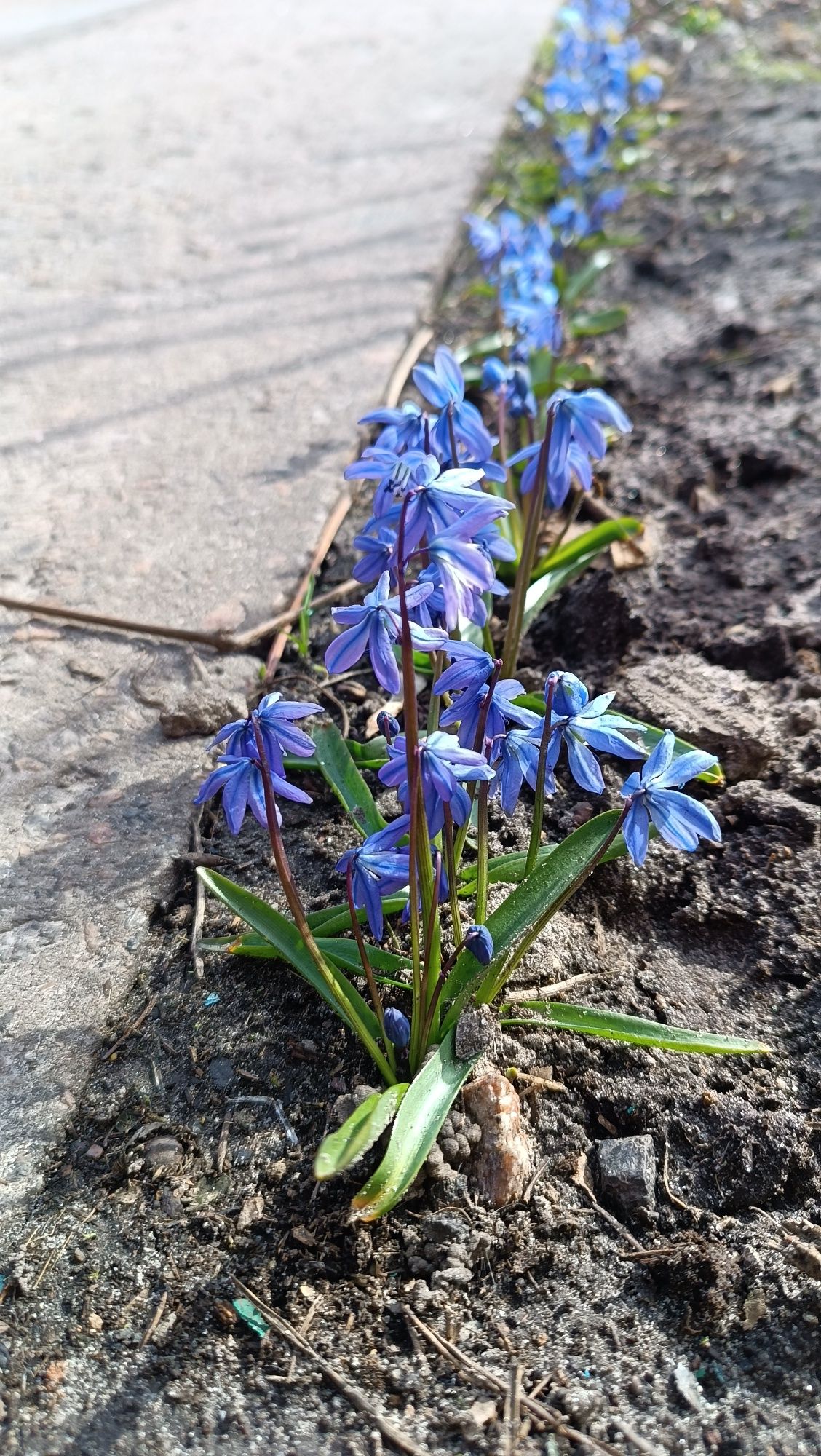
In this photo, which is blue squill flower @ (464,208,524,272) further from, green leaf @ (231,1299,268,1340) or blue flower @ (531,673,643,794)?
green leaf @ (231,1299,268,1340)

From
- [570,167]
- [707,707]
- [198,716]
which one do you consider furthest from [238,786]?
[570,167]

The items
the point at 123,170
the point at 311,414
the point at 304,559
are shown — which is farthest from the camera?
the point at 123,170

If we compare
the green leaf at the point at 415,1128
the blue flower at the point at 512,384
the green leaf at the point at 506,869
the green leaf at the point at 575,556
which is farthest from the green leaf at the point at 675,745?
the blue flower at the point at 512,384

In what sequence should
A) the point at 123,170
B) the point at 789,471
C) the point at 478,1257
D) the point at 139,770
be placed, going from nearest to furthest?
the point at 478,1257 < the point at 139,770 < the point at 789,471 < the point at 123,170

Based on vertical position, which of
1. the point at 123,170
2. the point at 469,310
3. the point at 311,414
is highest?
the point at 123,170

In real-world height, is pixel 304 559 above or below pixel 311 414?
below

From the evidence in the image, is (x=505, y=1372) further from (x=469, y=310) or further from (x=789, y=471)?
(x=469, y=310)

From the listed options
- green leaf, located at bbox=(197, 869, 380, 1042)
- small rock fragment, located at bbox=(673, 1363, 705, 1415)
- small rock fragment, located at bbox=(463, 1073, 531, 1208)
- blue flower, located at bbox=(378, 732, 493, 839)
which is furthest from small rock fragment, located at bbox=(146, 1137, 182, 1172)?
small rock fragment, located at bbox=(673, 1363, 705, 1415)

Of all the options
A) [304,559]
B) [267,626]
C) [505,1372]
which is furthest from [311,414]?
[505,1372]
